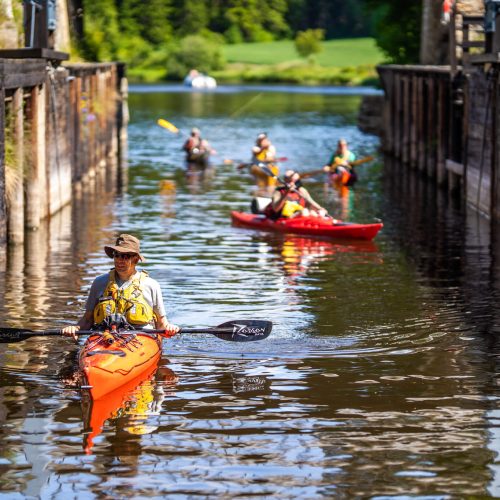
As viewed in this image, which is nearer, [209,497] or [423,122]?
[209,497]

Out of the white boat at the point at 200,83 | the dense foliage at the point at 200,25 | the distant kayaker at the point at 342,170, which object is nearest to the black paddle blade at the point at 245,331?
the distant kayaker at the point at 342,170

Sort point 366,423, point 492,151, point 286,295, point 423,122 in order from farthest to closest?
point 423,122, point 492,151, point 286,295, point 366,423

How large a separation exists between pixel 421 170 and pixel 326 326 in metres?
22.7

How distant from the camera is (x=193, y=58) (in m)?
141

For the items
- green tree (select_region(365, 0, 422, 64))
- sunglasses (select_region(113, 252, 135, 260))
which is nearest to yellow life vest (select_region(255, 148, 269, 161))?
green tree (select_region(365, 0, 422, 64))

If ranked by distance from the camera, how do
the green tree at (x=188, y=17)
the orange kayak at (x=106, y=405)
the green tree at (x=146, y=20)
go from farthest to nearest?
the green tree at (x=188, y=17) → the green tree at (x=146, y=20) → the orange kayak at (x=106, y=405)

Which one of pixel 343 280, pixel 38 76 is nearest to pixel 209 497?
pixel 343 280

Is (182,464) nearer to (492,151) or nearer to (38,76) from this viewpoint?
(38,76)

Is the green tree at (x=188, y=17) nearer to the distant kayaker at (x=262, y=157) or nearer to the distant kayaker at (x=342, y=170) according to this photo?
the distant kayaker at (x=262, y=157)

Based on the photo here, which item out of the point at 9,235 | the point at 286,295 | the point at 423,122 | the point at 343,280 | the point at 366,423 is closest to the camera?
the point at 366,423

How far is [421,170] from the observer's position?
38688mm

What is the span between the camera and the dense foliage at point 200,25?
14325 centimetres

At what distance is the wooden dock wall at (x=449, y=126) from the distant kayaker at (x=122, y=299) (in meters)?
13.2

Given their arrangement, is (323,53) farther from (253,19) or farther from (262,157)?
(262,157)
